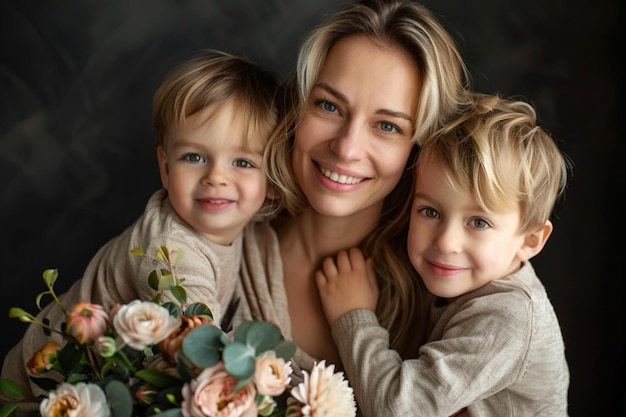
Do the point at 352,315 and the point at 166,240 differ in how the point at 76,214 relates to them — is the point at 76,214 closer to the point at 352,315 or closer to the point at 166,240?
the point at 166,240

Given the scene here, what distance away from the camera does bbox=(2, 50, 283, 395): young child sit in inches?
61.5

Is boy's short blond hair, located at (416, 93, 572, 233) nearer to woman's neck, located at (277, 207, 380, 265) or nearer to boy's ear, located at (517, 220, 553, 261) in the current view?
boy's ear, located at (517, 220, 553, 261)

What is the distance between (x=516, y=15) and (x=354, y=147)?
2.10ft

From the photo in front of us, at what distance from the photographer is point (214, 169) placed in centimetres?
157

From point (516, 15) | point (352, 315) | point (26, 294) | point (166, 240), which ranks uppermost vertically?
point (516, 15)

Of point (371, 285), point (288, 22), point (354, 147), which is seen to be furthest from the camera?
point (288, 22)

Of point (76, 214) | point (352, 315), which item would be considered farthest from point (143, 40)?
point (352, 315)

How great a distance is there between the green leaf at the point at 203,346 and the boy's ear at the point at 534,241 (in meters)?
0.78

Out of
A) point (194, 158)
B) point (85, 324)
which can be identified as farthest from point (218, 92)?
point (85, 324)

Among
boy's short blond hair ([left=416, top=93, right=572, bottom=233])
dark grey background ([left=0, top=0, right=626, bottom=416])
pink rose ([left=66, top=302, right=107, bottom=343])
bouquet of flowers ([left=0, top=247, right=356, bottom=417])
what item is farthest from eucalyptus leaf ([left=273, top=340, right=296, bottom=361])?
dark grey background ([left=0, top=0, right=626, bottom=416])

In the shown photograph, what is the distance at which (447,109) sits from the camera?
5.21 ft

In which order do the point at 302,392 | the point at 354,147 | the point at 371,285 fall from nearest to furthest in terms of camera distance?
the point at 302,392 < the point at 354,147 < the point at 371,285

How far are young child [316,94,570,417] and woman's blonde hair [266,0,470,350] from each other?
3.2 inches

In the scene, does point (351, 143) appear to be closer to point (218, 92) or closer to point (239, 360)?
point (218, 92)
